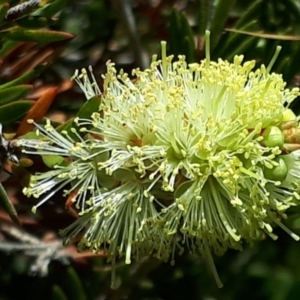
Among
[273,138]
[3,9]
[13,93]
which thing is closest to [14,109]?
[13,93]

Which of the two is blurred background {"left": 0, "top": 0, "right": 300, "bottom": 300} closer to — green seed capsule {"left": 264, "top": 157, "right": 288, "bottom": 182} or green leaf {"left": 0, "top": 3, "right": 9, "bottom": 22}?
green leaf {"left": 0, "top": 3, "right": 9, "bottom": 22}

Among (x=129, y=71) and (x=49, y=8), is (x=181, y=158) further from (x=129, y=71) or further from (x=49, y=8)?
(x=129, y=71)

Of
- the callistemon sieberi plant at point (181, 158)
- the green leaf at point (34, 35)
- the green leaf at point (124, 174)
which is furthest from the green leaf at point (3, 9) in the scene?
the green leaf at point (124, 174)

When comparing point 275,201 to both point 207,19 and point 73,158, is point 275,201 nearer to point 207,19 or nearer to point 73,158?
point 73,158

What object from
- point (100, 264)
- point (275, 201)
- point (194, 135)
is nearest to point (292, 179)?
point (275, 201)

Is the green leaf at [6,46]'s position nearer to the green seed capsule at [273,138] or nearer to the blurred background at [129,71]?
the blurred background at [129,71]

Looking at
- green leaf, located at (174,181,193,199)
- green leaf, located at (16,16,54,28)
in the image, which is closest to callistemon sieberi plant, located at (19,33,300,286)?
green leaf, located at (174,181,193,199)
